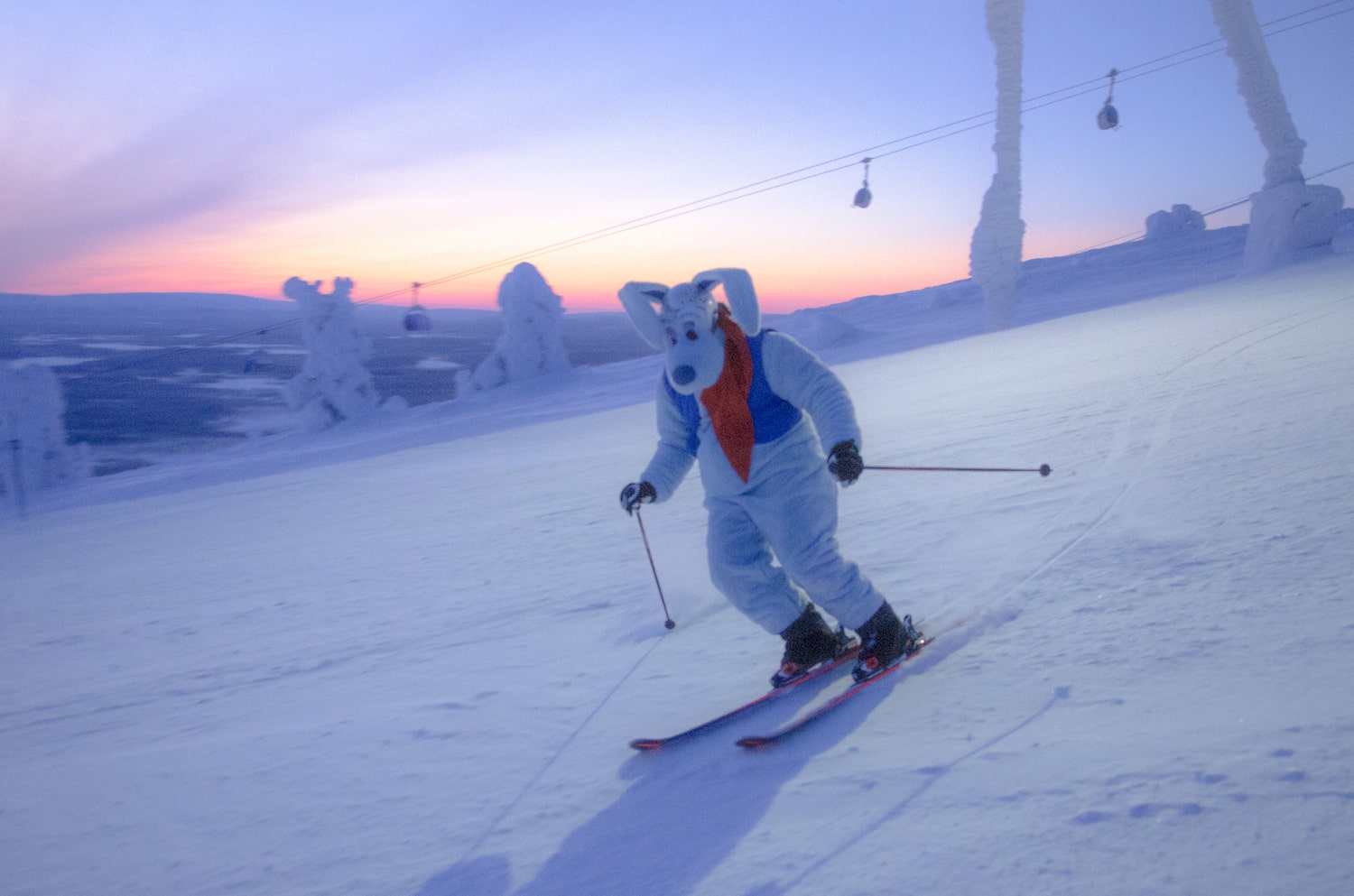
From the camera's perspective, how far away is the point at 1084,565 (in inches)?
126

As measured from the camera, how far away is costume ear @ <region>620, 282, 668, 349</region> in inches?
114

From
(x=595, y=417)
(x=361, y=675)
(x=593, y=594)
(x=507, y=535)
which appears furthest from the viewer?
(x=595, y=417)

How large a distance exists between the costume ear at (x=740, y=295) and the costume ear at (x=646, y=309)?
6.8 inches

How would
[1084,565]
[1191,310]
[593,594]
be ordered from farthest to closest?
[1191,310], [593,594], [1084,565]

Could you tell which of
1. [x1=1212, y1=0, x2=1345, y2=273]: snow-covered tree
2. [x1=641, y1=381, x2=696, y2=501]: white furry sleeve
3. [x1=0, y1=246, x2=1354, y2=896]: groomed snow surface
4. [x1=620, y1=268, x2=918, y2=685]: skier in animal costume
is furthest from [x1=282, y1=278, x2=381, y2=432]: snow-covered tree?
[x1=620, y1=268, x2=918, y2=685]: skier in animal costume

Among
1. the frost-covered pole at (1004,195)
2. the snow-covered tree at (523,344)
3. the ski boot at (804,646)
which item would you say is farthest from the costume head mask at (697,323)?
the snow-covered tree at (523,344)

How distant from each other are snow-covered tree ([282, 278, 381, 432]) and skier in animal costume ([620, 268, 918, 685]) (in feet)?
88.0

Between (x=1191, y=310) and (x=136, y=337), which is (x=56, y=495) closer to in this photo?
(x=1191, y=310)

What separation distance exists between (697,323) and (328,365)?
27717 millimetres

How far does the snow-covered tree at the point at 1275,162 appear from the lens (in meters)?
15.8

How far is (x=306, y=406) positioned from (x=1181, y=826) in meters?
29.4

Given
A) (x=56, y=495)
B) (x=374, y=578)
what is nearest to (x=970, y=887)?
(x=374, y=578)

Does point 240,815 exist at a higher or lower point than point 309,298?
lower

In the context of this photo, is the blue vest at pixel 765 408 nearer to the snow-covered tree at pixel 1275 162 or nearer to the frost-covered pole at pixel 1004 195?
the frost-covered pole at pixel 1004 195
